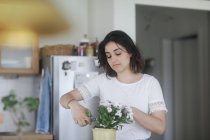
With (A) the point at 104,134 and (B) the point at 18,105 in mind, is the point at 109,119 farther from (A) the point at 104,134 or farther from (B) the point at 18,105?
(B) the point at 18,105

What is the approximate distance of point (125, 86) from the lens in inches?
63.5

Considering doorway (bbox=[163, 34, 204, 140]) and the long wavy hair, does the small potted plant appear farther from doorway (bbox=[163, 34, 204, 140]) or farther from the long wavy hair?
doorway (bbox=[163, 34, 204, 140])

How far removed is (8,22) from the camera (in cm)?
331

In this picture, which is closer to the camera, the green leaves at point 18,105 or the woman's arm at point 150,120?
the green leaves at point 18,105

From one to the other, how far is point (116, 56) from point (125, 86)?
0.17 m

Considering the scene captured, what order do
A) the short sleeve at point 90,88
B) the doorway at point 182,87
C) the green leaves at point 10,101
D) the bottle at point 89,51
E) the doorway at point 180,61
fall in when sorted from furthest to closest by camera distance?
1. the doorway at point 182,87
2. the doorway at point 180,61
3. the bottle at point 89,51
4. the short sleeve at point 90,88
5. the green leaves at point 10,101

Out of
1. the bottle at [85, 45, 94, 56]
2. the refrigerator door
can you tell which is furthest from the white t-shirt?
the bottle at [85, 45, 94, 56]

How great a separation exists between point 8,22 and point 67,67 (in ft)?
2.98

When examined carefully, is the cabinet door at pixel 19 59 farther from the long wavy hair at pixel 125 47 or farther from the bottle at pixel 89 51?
the long wavy hair at pixel 125 47

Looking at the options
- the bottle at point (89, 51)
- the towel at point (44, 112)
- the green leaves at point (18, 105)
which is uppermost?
the bottle at point (89, 51)

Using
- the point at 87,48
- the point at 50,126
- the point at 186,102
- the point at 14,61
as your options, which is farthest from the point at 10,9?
the point at 186,102

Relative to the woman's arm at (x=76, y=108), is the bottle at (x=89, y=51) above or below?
above

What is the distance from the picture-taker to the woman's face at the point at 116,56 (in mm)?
1533

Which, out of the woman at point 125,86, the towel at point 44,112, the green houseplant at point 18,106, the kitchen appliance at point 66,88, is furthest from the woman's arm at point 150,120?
the towel at point 44,112
